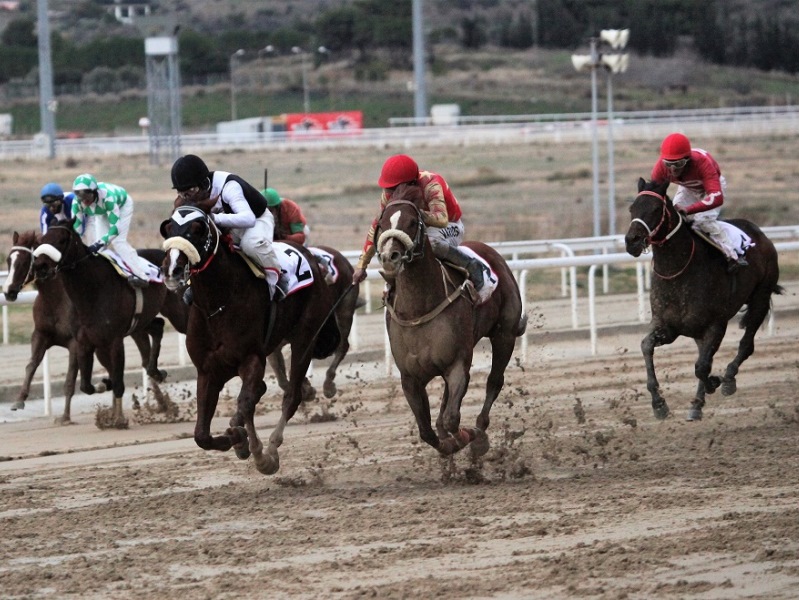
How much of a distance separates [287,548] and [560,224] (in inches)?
760

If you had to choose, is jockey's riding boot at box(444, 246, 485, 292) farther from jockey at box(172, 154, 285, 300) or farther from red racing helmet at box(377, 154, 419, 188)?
jockey at box(172, 154, 285, 300)

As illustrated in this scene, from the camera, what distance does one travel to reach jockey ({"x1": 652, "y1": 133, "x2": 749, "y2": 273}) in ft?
30.7

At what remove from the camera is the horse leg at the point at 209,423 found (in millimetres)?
7164

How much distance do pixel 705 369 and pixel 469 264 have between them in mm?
2381

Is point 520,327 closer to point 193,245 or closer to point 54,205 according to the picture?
point 193,245

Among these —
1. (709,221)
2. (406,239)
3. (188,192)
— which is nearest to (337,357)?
(709,221)

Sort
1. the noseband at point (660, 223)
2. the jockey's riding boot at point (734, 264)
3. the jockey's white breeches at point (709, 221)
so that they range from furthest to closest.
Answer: the jockey's riding boot at point (734, 264) < the jockey's white breeches at point (709, 221) < the noseband at point (660, 223)

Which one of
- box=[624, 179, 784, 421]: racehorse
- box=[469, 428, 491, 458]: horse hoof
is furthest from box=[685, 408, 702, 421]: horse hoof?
box=[469, 428, 491, 458]: horse hoof

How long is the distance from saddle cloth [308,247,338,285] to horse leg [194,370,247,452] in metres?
1.34

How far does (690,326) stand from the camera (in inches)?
374

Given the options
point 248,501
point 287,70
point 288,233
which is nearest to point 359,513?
point 248,501

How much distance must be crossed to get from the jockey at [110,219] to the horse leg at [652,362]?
3585 mm

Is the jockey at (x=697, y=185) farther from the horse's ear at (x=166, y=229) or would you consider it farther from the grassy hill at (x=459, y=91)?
the grassy hill at (x=459, y=91)

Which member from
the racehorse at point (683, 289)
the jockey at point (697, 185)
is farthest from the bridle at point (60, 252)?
the jockey at point (697, 185)
